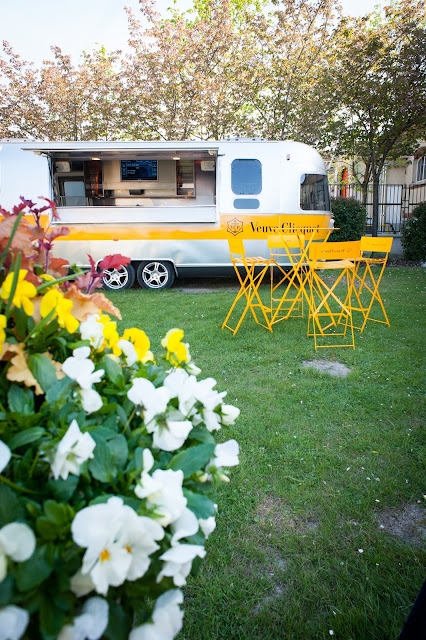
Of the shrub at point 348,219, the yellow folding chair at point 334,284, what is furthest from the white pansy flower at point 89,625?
the shrub at point 348,219

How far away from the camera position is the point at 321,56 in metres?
13.7

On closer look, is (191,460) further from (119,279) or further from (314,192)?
(314,192)

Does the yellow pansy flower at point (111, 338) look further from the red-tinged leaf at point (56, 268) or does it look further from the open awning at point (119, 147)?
the open awning at point (119, 147)

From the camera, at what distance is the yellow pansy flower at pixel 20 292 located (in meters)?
0.79

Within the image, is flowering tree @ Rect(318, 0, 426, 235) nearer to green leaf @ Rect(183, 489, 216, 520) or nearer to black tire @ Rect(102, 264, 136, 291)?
black tire @ Rect(102, 264, 136, 291)

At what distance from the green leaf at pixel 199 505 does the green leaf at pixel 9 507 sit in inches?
10.0

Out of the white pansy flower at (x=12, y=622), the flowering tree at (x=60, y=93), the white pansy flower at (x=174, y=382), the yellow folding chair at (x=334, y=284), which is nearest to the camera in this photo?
the white pansy flower at (x=12, y=622)

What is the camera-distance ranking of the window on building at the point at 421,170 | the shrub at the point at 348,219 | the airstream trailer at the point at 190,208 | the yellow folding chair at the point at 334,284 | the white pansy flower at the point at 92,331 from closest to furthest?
the white pansy flower at the point at 92,331 < the yellow folding chair at the point at 334,284 < the airstream trailer at the point at 190,208 < the shrub at the point at 348,219 < the window on building at the point at 421,170

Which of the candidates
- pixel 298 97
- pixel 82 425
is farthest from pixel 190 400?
pixel 298 97

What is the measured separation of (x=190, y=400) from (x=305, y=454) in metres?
2.21

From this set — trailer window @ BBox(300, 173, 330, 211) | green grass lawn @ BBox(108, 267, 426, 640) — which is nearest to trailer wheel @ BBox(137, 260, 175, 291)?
trailer window @ BBox(300, 173, 330, 211)

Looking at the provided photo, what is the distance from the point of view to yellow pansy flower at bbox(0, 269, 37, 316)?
2.60 ft

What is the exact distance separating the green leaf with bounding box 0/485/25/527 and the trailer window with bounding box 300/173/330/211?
29.2 ft

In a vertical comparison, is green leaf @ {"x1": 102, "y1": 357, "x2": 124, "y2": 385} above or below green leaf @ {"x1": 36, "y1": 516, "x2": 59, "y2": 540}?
above
